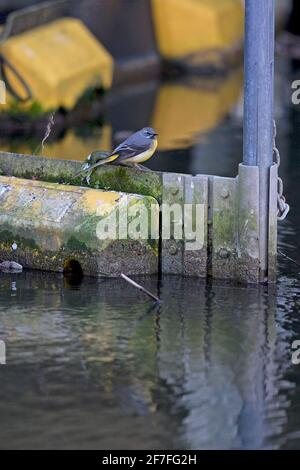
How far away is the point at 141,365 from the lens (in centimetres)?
950

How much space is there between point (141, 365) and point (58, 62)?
1085 centimetres

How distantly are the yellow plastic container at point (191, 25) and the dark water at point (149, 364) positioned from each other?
11.8 meters

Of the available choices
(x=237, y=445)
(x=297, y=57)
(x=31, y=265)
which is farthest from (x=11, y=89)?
(x=237, y=445)

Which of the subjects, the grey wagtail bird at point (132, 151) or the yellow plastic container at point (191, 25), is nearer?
the grey wagtail bird at point (132, 151)

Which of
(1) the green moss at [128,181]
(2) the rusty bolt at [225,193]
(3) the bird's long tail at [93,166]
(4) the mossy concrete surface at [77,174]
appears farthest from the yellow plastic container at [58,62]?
(2) the rusty bolt at [225,193]

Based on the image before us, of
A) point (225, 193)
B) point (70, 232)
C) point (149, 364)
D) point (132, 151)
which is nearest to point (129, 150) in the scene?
point (132, 151)

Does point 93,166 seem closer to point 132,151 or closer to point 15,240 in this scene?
point 132,151

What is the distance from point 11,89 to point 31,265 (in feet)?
24.2

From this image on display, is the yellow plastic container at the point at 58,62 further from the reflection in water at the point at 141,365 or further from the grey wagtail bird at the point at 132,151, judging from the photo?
the reflection in water at the point at 141,365

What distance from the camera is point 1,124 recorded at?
1892cm

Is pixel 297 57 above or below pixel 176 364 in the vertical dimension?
above

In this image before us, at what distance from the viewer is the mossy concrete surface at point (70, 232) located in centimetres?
1142

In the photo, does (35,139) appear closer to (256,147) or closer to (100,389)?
(256,147)

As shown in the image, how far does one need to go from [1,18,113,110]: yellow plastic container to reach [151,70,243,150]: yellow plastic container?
1.29 metres
